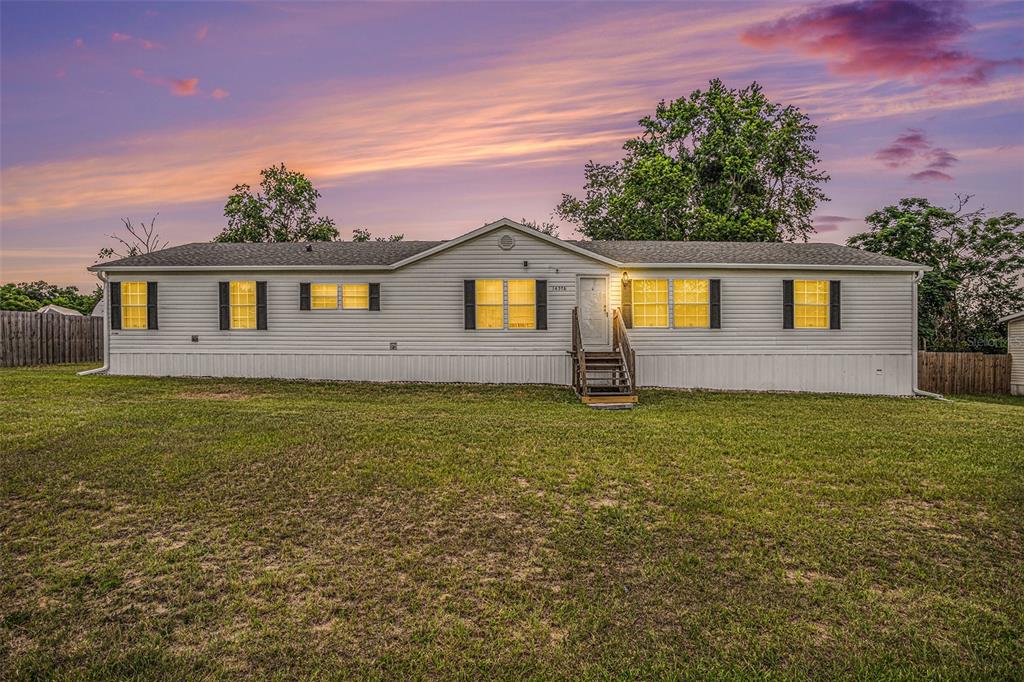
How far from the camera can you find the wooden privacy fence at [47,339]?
16.7m

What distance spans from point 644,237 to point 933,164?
14.4 meters

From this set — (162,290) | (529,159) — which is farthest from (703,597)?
(529,159)

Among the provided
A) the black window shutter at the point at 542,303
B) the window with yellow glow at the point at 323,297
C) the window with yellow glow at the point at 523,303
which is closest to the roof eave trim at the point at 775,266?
the black window shutter at the point at 542,303

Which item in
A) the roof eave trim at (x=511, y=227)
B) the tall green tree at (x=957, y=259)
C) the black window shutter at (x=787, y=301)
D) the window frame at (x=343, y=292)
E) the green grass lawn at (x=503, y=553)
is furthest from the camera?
the tall green tree at (x=957, y=259)

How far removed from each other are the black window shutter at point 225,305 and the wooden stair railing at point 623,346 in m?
11.0

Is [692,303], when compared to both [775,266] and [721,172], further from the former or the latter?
[721,172]

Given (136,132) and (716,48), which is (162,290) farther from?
(716,48)

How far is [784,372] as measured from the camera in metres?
14.5

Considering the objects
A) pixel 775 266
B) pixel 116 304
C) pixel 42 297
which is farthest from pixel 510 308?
pixel 42 297

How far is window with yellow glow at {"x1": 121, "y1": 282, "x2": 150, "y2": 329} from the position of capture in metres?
14.9

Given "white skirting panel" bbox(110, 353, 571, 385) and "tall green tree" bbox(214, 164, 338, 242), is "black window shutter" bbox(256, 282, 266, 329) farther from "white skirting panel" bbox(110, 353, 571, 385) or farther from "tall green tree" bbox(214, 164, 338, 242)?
"tall green tree" bbox(214, 164, 338, 242)

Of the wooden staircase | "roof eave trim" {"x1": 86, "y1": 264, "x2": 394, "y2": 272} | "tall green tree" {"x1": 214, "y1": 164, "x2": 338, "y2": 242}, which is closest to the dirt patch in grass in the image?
"roof eave trim" {"x1": 86, "y1": 264, "x2": 394, "y2": 272}

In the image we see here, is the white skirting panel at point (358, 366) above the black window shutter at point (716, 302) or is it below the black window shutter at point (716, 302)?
below

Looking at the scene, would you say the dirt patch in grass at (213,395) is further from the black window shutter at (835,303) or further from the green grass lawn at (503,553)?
→ the black window shutter at (835,303)
